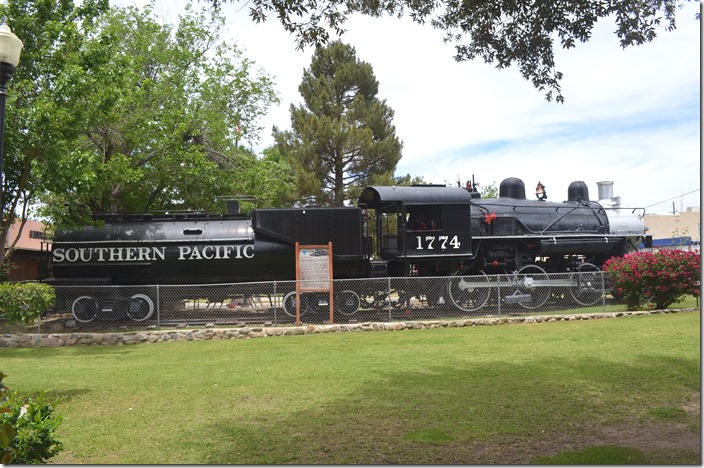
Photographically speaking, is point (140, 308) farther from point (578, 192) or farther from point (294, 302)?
point (578, 192)

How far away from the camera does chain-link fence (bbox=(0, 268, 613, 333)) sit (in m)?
16.1

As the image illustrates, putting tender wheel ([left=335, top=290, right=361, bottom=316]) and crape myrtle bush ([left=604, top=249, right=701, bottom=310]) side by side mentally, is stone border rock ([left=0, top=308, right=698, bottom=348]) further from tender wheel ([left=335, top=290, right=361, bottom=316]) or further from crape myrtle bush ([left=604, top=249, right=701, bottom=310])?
tender wheel ([left=335, top=290, right=361, bottom=316])

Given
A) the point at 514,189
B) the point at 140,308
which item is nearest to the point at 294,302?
the point at 140,308

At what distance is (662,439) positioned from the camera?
593 cm

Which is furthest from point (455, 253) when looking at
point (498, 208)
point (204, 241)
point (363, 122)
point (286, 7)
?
point (363, 122)

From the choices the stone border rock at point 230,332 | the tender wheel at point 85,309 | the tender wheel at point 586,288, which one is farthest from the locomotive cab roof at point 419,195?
the tender wheel at point 85,309

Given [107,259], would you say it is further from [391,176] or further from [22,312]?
[391,176]

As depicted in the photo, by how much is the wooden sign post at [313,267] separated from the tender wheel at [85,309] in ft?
17.7

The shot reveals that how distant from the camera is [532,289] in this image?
18266 millimetres

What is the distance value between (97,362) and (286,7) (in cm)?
740

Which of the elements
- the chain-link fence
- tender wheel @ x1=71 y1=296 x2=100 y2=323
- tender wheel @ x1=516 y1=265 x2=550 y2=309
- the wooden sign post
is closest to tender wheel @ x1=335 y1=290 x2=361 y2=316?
the chain-link fence

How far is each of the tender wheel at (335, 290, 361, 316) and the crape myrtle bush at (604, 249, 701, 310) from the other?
743 cm

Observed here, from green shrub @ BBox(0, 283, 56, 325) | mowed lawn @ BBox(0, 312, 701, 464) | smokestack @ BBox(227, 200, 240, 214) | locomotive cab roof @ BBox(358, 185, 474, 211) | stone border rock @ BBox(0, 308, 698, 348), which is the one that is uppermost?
locomotive cab roof @ BBox(358, 185, 474, 211)

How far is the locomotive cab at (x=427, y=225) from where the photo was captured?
1747 cm
